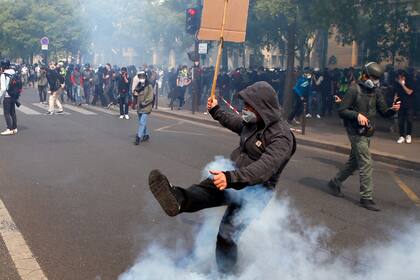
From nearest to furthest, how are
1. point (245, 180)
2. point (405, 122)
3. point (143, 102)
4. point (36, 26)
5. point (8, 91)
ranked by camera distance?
point (245, 180)
point (143, 102)
point (8, 91)
point (405, 122)
point (36, 26)

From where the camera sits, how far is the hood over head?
337cm

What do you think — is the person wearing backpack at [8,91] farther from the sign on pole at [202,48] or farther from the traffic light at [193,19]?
the sign on pole at [202,48]

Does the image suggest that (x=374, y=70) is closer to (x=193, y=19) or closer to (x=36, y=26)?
(x=193, y=19)

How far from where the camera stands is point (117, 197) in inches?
250

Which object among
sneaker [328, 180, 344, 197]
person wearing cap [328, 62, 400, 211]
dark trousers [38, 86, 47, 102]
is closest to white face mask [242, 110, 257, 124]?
person wearing cap [328, 62, 400, 211]

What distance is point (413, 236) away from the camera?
16.5 ft

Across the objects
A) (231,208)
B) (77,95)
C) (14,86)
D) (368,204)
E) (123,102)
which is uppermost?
(14,86)

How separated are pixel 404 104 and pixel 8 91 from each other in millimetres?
8712

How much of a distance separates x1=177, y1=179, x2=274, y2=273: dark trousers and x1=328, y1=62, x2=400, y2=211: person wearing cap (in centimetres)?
307

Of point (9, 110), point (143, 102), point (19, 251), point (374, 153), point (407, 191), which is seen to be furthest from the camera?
point (9, 110)

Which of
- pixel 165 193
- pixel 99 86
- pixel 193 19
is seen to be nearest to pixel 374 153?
pixel 165 193

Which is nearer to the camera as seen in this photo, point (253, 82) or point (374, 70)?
point (374, 70)

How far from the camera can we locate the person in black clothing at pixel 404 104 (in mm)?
11555

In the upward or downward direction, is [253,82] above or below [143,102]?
above
